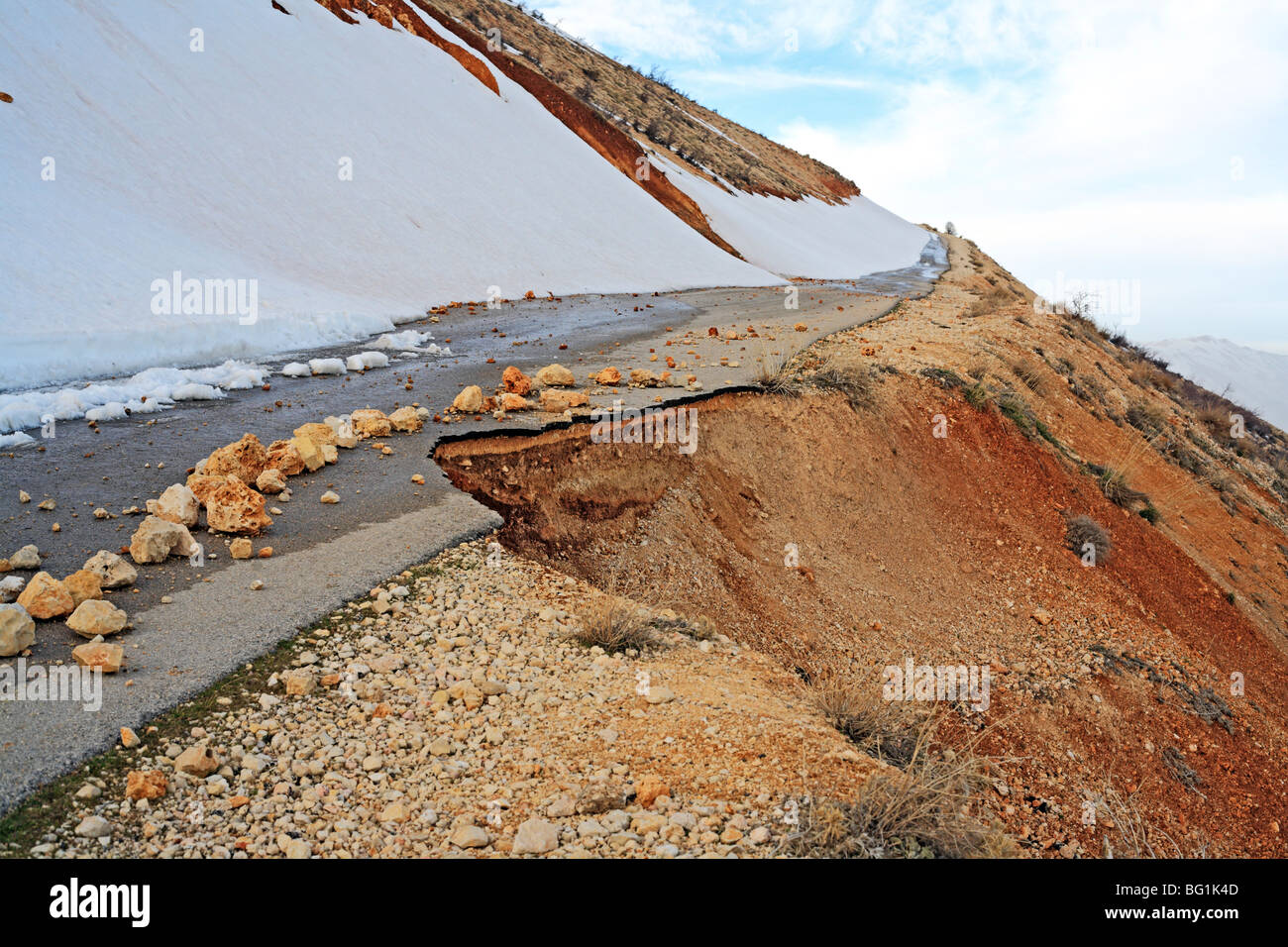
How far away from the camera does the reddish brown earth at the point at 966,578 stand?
233 inches

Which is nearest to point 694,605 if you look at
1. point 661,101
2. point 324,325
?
point 324,325

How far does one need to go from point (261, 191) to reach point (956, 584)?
13795mm

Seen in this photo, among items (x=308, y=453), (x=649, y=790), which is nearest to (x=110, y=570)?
(x=308, y=453)

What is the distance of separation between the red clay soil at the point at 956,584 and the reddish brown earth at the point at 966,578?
2 centimetres

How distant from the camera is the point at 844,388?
360 inches

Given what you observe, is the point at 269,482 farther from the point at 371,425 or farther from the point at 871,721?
the point at 871,721

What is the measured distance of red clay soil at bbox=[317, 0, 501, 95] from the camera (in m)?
21.2

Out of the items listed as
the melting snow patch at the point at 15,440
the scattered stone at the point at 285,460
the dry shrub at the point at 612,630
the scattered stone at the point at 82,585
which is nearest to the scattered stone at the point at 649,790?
the dry shrub at the point at 612,630

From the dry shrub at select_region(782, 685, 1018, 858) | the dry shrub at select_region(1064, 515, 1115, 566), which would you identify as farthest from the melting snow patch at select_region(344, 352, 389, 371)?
the dry shrub at select_region(1064, 515, 1115, 566)

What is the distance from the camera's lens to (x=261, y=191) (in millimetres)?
14430

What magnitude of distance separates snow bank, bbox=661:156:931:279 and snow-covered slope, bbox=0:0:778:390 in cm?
738
